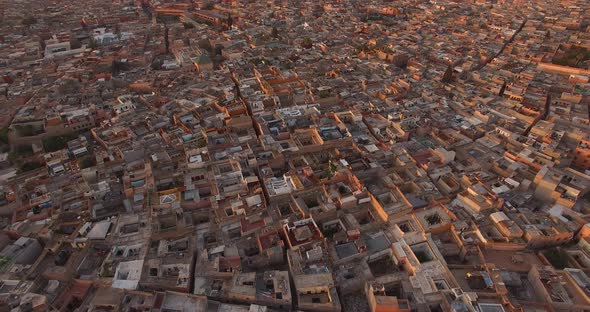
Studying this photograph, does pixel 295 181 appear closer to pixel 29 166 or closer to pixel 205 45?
pixel 29 166

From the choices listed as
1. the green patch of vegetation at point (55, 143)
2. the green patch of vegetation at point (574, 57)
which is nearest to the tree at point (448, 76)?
the green patch of vegetation at point (574, 57)

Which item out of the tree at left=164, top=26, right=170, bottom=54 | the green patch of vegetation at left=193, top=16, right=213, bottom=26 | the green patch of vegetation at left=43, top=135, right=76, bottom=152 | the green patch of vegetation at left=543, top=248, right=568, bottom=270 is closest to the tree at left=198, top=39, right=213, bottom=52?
the tree at left=164, top=26, right=170, bottom=54

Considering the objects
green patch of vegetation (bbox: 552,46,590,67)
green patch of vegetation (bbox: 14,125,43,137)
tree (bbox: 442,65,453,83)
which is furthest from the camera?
green patch of vegetation (bbox: 552,46,590,67)

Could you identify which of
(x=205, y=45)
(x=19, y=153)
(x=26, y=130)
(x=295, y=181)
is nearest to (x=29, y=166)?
(x=19, y=153)

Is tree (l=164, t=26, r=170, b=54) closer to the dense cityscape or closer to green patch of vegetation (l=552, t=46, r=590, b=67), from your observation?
the dense cityscape

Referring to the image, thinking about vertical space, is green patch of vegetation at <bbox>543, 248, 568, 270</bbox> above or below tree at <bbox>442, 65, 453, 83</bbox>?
below

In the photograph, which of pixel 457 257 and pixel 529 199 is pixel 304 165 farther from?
pixel 529 199

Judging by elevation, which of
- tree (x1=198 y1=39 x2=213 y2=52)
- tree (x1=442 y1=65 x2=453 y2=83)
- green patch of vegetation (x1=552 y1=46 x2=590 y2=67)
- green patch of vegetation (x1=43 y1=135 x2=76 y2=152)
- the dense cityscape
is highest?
green patch of vegetation (x1=552 y1=46 x2=590 y2=67)
